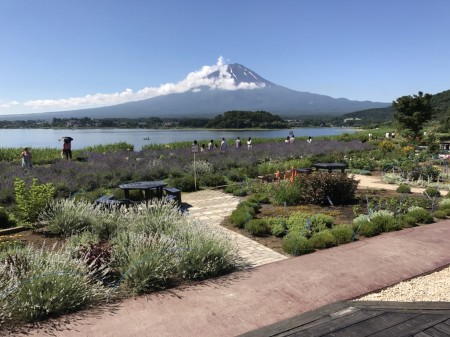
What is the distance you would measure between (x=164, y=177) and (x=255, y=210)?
678 centimetres

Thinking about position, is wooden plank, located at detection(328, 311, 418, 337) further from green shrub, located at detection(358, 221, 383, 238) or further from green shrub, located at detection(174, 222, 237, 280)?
green shrub, located at detection(358, 221, 383, 238)

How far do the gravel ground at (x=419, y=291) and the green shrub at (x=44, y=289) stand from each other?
11.1 feet

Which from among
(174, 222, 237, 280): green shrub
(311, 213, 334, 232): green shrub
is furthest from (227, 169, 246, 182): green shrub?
(174, 222, 237, 280): green shrub

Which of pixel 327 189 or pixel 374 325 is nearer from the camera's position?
pixel 374 325

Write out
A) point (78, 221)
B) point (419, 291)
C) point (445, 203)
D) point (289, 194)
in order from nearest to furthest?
point (419, 291)
point (78, 221)
point (445, 203)
point (289, 194)

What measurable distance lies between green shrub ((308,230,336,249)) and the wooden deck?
2.15m

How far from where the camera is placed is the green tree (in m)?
34.6

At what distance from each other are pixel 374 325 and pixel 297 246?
249 centimetres

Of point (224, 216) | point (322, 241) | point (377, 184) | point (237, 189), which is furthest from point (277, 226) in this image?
point (377, 184)

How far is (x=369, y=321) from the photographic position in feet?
13.0

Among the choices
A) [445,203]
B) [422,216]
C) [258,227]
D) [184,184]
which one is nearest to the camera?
[258,227]

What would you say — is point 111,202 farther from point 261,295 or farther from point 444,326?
point 444,326

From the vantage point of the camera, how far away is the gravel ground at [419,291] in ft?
15.2

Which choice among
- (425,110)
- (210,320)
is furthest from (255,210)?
(425,110)
